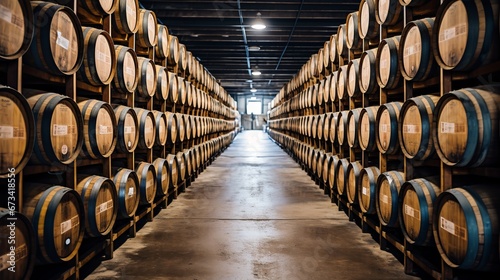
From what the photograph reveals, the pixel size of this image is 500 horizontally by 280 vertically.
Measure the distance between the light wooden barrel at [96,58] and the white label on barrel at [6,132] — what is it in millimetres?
1448

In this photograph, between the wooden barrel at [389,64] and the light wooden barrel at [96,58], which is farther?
the wooden barrel at [389,64]

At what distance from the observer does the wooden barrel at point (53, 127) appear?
9.12 feet

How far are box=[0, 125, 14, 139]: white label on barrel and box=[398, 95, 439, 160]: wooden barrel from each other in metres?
3.16

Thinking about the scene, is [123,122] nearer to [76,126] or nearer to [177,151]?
[76,126]

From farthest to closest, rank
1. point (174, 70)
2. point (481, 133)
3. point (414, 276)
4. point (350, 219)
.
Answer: point (174, 70)
point (350, 219)
point (414, 276)
point (481, 133)

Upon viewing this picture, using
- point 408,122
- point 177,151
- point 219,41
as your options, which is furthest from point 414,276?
point 219,41

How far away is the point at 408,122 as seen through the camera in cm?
366

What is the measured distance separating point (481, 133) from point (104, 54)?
355 cm

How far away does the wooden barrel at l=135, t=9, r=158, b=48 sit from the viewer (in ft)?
18.9

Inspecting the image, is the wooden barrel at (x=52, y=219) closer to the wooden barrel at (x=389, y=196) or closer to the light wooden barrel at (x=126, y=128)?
the light wooden barrel at (x=126, y=128)

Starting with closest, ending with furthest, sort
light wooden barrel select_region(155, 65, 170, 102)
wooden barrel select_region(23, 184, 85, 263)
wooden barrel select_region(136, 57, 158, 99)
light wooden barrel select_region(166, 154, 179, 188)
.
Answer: wooden barrel select_region(23, 184, 85, 263) → wooden barrel select_region(136, 57, 158, 99) → light wooden barrel select_region(155, 65, 170, 102) → light wooden barrel select_region(166, 154, 179, 188)

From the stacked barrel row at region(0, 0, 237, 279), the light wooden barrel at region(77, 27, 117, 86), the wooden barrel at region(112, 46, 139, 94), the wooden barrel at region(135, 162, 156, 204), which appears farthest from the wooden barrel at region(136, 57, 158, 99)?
the light wooden barrel at region(77, 27, 117, 86)

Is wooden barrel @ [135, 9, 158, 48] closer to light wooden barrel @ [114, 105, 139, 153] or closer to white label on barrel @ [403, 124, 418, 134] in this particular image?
light wooden barrel @ [114, 105, 139, 153]

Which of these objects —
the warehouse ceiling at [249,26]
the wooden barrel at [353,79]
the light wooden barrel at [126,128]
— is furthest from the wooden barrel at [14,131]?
the warehouse ceiling at [249,26]
